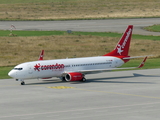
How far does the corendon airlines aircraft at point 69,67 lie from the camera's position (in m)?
58.1

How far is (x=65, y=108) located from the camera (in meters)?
41.5

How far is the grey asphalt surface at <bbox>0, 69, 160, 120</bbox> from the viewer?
38250 mm

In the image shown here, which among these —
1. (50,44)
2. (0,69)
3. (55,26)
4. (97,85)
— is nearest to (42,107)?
(97,85)

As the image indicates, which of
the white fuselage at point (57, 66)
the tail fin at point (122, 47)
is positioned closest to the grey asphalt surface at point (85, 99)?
the white fuselage at point (57, 66)

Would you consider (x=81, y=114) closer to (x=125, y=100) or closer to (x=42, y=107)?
(x=42, y=107)

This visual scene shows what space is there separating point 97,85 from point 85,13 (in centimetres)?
10900

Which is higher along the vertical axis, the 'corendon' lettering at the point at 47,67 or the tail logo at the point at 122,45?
the tail logo at the point at 122,45

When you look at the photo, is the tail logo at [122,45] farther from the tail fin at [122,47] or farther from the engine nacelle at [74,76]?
the engine nacelle at [74,76]

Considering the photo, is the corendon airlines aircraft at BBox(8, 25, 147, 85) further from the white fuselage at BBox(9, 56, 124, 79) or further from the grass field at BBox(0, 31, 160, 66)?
the grass field at BBox(0, 31, 160, 66)

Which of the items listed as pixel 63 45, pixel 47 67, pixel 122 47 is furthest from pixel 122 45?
pixel 63 45

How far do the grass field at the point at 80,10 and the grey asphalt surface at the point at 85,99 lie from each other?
90.1m

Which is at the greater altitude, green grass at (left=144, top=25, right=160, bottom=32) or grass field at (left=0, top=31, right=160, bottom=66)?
green grass at (left=144, top=25, right=160, bottom=32)

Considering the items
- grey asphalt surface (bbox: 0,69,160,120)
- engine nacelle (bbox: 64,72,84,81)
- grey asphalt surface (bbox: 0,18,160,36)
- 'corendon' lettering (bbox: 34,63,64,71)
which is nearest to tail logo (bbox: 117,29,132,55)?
grey asphalt surface (bbox: 0,69,160,120)

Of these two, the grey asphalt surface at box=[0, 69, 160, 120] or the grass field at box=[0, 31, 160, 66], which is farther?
the grass field at box=[0, 31, 160, 66]
